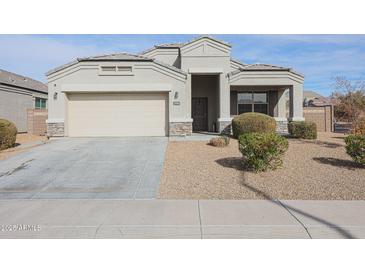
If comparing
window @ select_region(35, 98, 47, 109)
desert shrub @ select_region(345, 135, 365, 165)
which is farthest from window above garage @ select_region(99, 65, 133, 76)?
window @ select_region(35, 98, 47, 109)

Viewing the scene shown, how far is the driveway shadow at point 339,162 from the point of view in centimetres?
904

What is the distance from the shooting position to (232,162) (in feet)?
Result: 32.1

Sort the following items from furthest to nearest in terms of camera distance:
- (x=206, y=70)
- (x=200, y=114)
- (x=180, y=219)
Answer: (x=200, y=114)
(x=206, y=70)
(x=180, y=219)

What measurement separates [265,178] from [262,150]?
32.9 inches

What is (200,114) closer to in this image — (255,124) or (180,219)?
(255,124)

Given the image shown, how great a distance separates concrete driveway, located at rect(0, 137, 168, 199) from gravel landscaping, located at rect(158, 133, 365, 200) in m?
0.68

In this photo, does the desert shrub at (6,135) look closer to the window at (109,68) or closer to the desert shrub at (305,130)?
the window at (109,68)

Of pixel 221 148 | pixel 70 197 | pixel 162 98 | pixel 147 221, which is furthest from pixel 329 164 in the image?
pixel 162 98

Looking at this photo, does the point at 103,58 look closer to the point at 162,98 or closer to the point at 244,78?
the point at 162,98

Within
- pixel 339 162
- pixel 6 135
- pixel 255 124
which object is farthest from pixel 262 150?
pixel 6 135

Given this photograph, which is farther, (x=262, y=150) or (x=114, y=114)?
(x=114, y=114)

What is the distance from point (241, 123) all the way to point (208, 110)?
243 inches

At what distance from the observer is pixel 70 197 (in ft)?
22.9

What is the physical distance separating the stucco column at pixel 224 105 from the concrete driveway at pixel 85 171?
5380 mm
